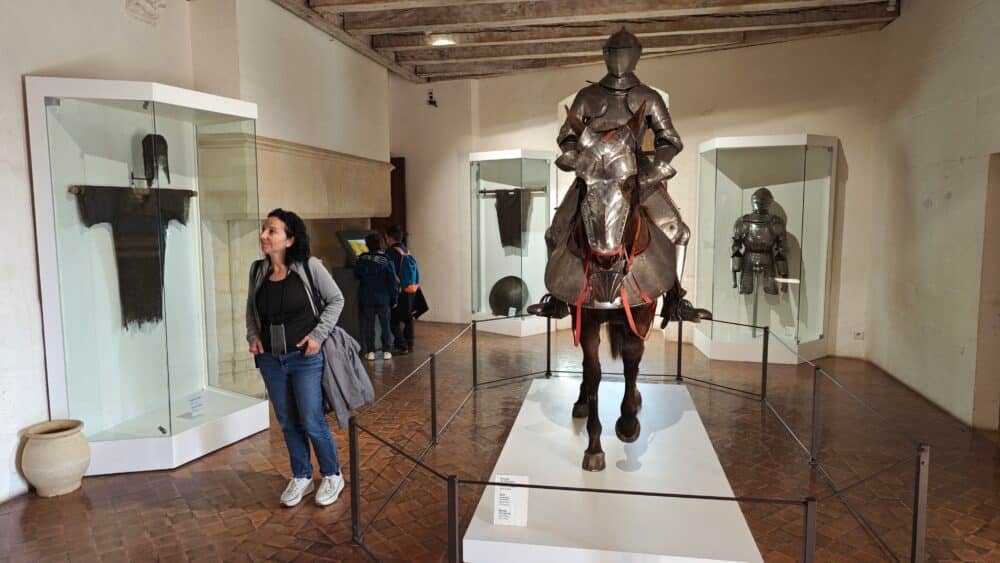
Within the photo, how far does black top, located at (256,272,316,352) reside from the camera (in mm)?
3707

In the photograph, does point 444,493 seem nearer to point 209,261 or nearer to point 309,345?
point 309,345

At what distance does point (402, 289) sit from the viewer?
8258 millimetres

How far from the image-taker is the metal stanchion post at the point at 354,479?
3.28 meters

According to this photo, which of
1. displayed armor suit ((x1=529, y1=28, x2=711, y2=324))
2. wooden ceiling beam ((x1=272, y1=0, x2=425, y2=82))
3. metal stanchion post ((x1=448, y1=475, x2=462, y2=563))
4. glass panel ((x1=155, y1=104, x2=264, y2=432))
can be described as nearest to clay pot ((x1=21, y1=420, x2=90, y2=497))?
glass panel ((x1=155, y1=104, x2=264, y2=432))

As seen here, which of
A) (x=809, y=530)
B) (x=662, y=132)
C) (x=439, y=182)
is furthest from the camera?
(x=439, y=182)

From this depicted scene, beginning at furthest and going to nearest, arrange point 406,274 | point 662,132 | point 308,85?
1. point 406,274
2. point 308,85
3. point 662,132

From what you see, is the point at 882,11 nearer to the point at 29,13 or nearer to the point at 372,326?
the point at 372,326

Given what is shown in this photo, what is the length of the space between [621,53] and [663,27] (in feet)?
11.8

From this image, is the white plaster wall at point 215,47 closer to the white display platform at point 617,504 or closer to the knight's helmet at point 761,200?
the white display platform at point 617,504

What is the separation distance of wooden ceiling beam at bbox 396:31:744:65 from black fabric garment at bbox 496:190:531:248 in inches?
77.4

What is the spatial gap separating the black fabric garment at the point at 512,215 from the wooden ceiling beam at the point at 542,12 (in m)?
2.59

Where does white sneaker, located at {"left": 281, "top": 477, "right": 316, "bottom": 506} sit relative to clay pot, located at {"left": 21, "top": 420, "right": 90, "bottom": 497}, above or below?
below

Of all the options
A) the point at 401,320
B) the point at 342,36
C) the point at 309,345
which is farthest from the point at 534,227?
the point at 309,345

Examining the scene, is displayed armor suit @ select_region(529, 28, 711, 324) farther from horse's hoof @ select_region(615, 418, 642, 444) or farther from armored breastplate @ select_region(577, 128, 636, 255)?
horse's hoof @ select_region(615, 418, 642, 444)
